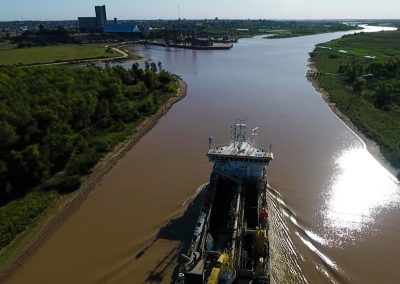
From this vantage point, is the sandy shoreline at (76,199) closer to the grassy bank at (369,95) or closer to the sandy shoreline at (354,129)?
the sandy shoreline at (354,129)

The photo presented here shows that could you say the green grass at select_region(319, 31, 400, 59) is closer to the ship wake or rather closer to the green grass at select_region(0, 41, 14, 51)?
the ship wake

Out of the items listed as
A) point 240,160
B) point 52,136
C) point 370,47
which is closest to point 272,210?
point 240,160

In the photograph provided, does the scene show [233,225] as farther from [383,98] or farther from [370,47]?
[370,47]

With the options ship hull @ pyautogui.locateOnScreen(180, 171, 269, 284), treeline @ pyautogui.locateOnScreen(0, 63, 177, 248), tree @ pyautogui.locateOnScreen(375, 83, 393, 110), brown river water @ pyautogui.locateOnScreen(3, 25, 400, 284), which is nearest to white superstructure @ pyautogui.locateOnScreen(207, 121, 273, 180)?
ship hull @ pyautogui.locateOnScreen(180, 171, 269, 284)

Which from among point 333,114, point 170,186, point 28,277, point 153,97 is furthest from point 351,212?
point 153,97

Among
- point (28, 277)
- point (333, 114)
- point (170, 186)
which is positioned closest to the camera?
point (28, 277)

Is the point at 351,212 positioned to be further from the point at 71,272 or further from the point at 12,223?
the point at 12,223
